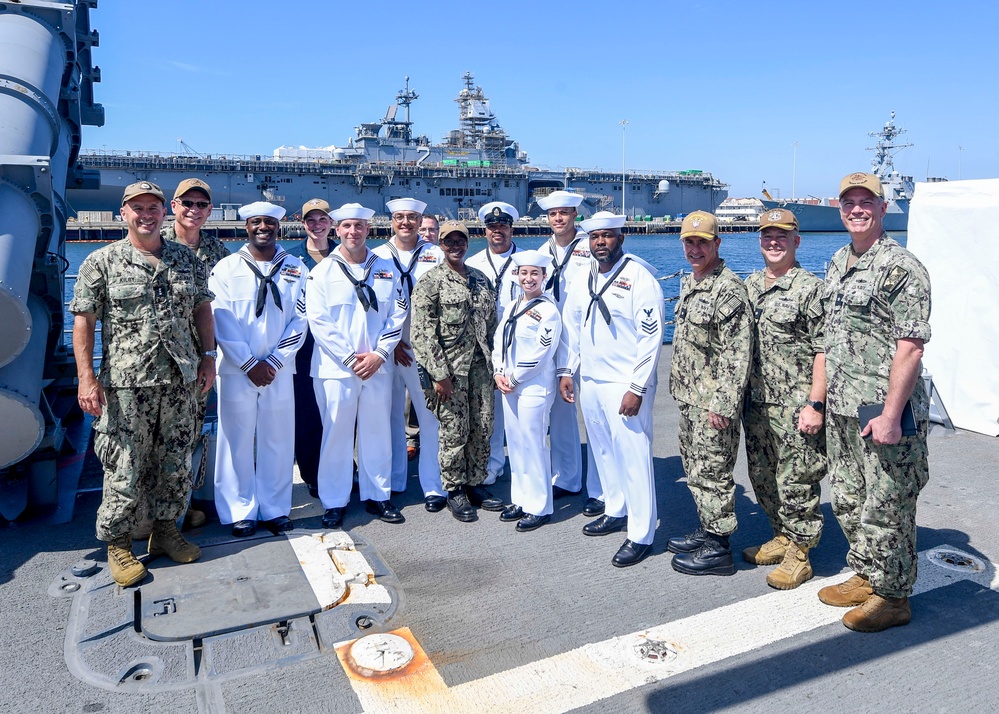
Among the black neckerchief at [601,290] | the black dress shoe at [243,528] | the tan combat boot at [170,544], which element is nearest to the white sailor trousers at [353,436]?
the black dress shoe at [243,528]

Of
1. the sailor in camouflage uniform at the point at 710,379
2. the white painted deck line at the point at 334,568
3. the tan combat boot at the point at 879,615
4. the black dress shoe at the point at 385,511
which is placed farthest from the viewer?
the black dress shoe at the point at 385,511

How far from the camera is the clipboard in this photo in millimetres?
2850

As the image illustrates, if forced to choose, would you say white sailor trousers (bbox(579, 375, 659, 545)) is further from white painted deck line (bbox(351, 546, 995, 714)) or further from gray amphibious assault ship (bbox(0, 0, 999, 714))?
white painted deck line (bbox(351, 546, 995, 714))

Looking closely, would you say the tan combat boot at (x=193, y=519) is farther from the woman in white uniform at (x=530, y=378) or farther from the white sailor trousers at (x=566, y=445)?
the white sailor trousers at (x=566, y=445)

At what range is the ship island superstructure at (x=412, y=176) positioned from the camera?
53500mm

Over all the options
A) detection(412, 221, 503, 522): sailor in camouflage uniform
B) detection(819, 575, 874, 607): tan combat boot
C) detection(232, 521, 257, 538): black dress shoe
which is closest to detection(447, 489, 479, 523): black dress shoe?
detection(412, 221, 503, 522): sailor in camouflage uniform

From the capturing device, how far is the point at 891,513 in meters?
2.95

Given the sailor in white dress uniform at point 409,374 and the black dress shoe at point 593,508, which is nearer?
the black dress shoe at point 593,508

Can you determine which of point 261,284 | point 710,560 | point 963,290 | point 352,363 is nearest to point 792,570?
point 710,560

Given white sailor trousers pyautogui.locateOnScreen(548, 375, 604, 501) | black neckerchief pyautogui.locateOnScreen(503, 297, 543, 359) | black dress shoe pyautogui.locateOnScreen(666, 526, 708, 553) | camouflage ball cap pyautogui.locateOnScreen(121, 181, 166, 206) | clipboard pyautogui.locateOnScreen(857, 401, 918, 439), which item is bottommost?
black dress shoe pyautogui.locateOnScreen(666, 526, 708, 553)

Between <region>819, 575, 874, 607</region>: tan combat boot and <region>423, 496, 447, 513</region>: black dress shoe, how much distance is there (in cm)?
220

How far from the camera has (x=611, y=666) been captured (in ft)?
9.11

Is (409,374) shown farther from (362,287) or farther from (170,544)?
(170,544)

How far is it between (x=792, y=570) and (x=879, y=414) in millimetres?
965
